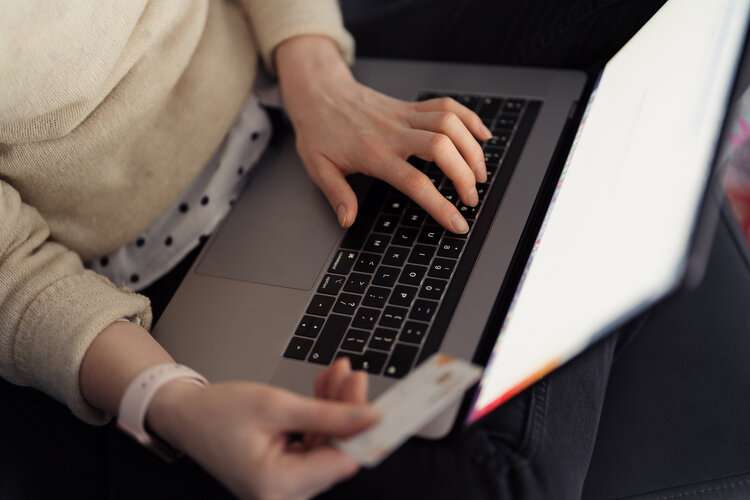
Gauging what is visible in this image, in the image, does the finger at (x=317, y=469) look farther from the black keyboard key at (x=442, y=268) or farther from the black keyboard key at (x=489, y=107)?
the black keyboard key at (x=489, y=107)

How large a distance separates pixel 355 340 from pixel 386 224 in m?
0.17

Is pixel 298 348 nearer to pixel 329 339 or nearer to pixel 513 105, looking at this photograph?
pixel 329 339

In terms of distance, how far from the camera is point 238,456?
566mm

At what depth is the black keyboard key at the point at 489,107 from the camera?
0.93 m

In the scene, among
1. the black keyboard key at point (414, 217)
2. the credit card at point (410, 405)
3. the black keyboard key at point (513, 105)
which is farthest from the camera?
the black keyboard key at point (513, 105)

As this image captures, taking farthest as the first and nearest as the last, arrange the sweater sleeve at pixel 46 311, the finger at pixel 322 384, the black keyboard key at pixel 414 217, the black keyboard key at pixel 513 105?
the black keyboard key at pixel 513 105, the black keyboard key at pixel 414 217, the sweater sleeve at pixel 46 311, the finger at pixel 322 384

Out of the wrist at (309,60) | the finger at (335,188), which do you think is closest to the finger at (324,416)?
the finger at (335,188)

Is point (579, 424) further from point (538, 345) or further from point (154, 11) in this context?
point (154, 11)

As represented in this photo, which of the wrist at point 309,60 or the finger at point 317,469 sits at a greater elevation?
the wrist at point 309,60

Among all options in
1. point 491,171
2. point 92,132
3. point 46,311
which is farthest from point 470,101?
point 46,311

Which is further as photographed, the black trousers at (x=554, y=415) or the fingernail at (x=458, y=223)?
the fingernail at (x=458, y=223)

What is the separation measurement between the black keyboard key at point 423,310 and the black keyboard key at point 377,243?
10cm

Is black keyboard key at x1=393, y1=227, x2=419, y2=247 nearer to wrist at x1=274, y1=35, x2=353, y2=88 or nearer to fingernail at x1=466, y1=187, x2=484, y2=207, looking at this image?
fingernail at x1=466, y1=187, x2=484, y2=207

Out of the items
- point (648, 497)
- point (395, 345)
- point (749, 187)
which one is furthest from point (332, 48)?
point (749, 187)
